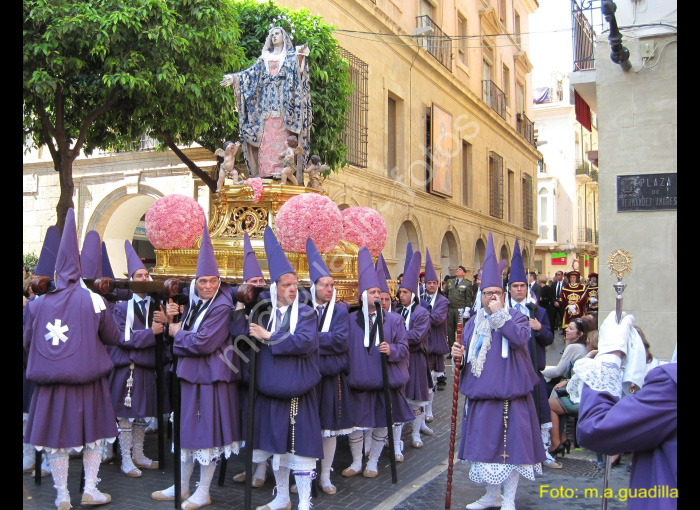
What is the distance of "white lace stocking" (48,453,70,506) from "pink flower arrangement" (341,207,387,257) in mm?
4168

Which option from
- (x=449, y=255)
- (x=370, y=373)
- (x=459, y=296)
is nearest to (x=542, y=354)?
(x=370, y=373)

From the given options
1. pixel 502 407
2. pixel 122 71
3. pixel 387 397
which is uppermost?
pixel 122 71

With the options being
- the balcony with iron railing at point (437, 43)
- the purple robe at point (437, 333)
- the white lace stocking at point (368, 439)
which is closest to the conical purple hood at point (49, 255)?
the white lace stocking at point (368, 439)

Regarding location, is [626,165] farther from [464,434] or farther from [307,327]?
[307,327]

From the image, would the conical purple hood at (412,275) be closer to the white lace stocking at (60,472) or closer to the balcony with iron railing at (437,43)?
the white lace stocking at (60,472)

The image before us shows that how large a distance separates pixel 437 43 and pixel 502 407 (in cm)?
1990

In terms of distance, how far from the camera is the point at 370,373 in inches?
246

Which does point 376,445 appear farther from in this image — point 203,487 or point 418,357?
point 203,487

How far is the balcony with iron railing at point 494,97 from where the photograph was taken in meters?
29.0

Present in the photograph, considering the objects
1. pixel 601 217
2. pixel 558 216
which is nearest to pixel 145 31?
pixel 601 217

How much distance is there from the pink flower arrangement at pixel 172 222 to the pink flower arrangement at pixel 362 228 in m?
1.82

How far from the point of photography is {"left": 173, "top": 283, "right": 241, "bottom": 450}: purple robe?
16.7ft

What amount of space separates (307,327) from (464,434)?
1538 mm

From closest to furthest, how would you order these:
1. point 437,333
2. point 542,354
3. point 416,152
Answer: point 542,354
point 437,333
point 416,152
